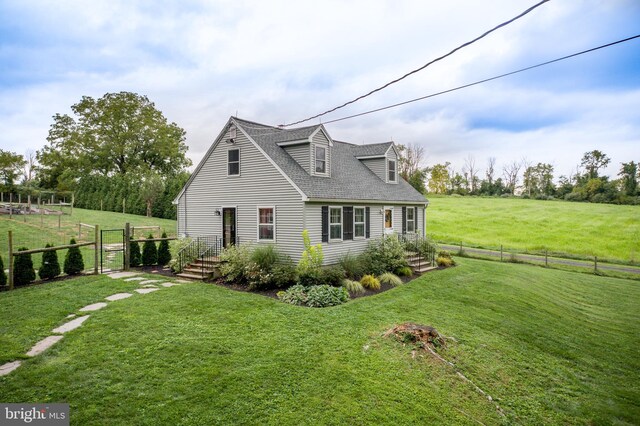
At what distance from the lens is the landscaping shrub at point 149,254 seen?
14859mm

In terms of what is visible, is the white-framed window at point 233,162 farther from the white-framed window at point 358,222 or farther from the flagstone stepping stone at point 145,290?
the flagstone stepping stone at point 145,290

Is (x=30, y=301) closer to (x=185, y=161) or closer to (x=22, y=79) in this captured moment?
(x=22, y=79)

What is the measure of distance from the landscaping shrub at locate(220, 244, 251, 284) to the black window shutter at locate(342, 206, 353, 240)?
416 cm

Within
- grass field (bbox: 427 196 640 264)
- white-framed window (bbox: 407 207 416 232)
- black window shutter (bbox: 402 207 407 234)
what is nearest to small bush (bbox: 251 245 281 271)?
black window shutter (bbox: 402 207 407 234)

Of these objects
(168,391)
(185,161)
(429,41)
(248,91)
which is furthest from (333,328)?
(185,161)

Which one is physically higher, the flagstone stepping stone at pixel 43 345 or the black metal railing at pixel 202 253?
the black metal railing at pixel 202 253

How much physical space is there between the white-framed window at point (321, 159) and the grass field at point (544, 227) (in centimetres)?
1814

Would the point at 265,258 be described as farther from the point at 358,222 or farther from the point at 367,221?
the point at 367,221

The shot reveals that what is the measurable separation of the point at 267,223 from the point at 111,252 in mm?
9948

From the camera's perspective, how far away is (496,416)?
5105mm

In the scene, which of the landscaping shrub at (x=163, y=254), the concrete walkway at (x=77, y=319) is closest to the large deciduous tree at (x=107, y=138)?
the landscaping shrub at (x=163, y=254)

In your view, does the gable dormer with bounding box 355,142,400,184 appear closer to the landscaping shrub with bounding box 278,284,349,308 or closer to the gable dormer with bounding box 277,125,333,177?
the gable dormer with bounding box 277,125,333,177

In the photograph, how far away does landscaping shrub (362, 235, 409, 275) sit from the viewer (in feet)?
45.7

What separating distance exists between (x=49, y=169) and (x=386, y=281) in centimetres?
4314
